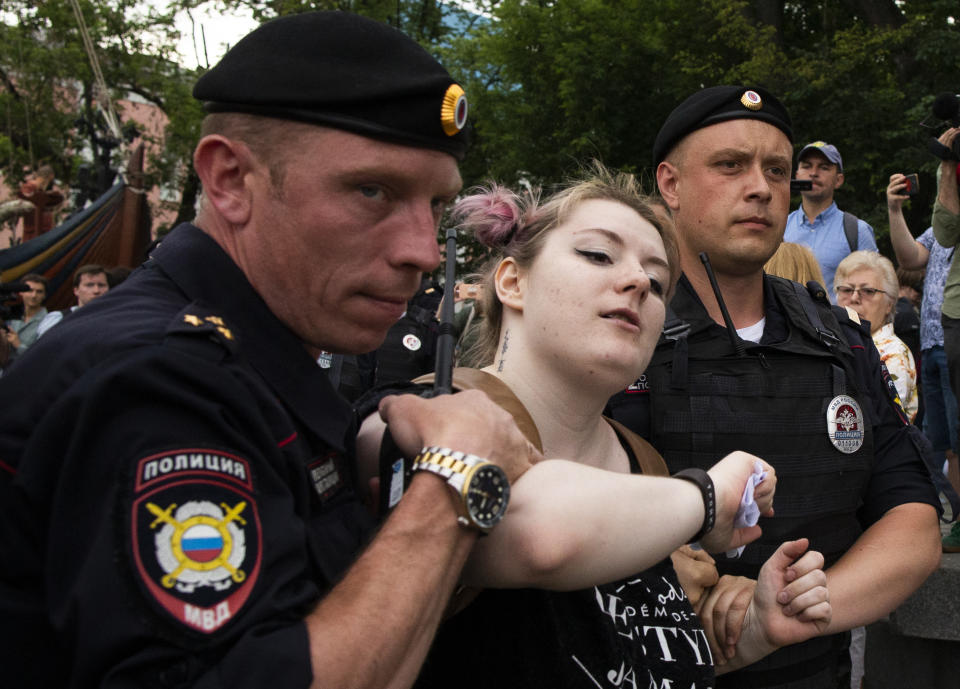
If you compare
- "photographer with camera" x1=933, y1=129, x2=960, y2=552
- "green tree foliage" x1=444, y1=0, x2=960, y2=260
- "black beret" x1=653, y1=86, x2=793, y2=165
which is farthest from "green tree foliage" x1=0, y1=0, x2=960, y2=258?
"black beret" x1=653, y1=86, x2=793, y2=165

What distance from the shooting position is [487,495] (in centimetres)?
142

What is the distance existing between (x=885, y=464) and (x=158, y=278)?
7.40 feet

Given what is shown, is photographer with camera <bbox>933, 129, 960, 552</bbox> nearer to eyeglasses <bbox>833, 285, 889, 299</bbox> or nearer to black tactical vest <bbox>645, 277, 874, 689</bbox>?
eyeglasses <bbox>833, 285, 889, 299</bbox>

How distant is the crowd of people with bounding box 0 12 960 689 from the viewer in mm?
1162

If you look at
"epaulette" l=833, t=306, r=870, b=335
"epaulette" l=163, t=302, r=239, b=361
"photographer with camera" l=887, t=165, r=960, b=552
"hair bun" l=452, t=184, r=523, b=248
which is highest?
"hair bun" l=452, t=184, r=523, b=248

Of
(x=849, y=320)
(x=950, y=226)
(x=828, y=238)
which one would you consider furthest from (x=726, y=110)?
(x=828, y=238)

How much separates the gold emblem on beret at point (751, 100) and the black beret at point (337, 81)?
1708 mm

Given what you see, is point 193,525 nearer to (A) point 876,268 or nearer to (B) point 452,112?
(B) point 452,112

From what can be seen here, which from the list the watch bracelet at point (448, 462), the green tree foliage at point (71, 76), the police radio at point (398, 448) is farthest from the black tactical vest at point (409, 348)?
the green tree foliage at point (71, 76)

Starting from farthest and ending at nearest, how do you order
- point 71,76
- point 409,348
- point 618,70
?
point 71,76 → point 618,70 → point 409,348

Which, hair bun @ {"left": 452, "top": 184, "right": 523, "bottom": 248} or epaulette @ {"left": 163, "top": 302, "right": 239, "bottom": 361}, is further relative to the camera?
hair bun @ {"left": 452, "top": 184, "right": 523, "bottom": 248}

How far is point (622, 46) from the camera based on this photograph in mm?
16719

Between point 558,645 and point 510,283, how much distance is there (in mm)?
897

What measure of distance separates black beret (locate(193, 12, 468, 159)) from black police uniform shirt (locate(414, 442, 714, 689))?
34.5 inches
